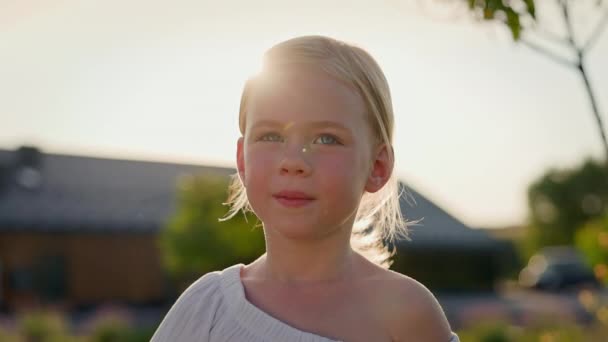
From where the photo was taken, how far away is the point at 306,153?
2.13 meters

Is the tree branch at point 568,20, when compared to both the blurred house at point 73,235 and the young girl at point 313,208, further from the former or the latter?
the blurred house at point 73,235

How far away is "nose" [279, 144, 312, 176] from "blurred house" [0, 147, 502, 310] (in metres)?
23.4

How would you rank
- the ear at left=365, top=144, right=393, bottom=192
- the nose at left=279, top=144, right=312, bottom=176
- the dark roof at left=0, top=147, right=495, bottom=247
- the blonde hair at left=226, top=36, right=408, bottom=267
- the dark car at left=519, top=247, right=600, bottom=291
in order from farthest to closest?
1. the dark car at left=519, top=247, right=600, bottom=291
2. the dark roof at left=0, top=147, right=495, bottom=247
3. the ear at left=365, top=144, right=393, bottom=192
4. the blonde hair at left=226, top=36, right=408, bottom=267
5. the nose at left=279, top=144, right=312, bottom=176

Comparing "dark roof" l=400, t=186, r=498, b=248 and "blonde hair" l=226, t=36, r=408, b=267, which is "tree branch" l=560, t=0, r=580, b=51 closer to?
"blonde hair" l=226, t=36, r=408, b=267

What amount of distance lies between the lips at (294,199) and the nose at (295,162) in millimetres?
47

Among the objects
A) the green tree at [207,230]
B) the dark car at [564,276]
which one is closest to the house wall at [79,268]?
the green tree at [207,230]

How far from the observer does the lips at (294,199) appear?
2.13 m

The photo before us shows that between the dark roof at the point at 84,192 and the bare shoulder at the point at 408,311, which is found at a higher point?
the bare shoulder at the point at 408,311

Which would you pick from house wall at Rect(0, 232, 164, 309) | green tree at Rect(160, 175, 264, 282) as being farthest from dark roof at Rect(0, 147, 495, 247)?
green tree at Rect(160, 175, 264, 282)

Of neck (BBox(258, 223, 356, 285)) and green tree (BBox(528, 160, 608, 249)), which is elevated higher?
neck (BBox(258, 223, 356, 285))

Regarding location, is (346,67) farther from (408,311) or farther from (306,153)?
(408,311)

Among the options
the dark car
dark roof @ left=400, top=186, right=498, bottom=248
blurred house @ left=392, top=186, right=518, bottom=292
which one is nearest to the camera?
blurred house @ left=392, top=186, right=518, bottom=292

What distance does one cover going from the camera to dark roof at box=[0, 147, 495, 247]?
29234mm

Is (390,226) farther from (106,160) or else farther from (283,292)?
(106,160)
